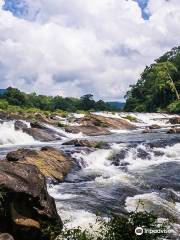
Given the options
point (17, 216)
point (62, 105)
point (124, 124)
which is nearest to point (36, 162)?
point (17, 216)

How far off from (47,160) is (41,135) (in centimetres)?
2378

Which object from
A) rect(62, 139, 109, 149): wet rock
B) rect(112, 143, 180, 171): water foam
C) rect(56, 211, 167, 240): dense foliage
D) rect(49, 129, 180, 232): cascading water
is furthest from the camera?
rect(62, 139, 109, 149): wet rock

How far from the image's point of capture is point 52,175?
969 inches

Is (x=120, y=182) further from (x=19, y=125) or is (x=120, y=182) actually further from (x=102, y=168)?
(x=19, y=125)

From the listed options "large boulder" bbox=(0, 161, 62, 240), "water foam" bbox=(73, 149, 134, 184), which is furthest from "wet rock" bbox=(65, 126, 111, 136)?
"large boulder" bbox=(0, 161, 62, 240)

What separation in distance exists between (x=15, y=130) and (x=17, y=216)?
38316 millimetres

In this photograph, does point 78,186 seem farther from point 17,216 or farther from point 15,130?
point 15,130

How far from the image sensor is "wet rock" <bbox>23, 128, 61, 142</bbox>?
4928 centimetres

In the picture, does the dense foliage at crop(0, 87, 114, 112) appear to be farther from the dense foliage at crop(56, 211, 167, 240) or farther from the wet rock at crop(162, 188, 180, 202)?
the dense foliage at crop(56, 211, 167, 240)

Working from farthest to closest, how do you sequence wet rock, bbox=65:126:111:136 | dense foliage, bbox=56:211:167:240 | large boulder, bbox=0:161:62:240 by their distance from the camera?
wet rock, bbox=65:126:111:136
large boulder, bbox=0:161:62:240
dense foliage, bbox=56:211:167:240

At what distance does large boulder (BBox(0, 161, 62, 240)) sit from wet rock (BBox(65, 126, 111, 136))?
144ft

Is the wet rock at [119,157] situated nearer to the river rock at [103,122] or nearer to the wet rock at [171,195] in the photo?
the wet rock at [171,195]

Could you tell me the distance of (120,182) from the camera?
78.0ft

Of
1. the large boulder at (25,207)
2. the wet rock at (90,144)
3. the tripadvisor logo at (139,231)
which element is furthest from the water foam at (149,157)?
the tripadvisor logo at (139,231)
